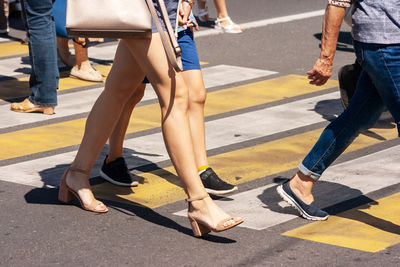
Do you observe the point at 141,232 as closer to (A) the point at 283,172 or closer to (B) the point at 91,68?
(A) the point at 283,172

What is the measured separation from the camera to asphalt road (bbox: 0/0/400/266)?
4348mm

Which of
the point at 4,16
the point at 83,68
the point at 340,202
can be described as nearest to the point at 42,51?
the point at 83,68

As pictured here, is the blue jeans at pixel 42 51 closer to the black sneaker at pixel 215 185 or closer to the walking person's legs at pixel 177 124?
the black sneaker at pixel 215 185

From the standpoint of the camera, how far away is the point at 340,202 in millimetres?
5207

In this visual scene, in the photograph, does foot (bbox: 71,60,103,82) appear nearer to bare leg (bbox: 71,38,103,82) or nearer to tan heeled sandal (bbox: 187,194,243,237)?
bare leg (bbox: 71,38,103,82)

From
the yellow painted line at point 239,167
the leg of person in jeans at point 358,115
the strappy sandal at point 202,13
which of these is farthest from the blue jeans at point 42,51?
the strappy sandal at point 202,13

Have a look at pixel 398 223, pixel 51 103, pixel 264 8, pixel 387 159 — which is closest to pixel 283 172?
pixel 387 159

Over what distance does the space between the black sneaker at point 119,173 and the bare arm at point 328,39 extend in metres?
1.46

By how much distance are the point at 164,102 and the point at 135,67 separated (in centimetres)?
46

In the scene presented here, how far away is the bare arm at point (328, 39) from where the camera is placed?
447 cm

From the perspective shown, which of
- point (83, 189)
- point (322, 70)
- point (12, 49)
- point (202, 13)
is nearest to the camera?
point (322, 70)

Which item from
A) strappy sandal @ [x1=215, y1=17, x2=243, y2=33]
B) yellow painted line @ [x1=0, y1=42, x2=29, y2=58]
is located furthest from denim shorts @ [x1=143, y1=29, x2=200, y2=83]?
strappy sandal @ [x1=215, y1=17, x2=243, y2=33]

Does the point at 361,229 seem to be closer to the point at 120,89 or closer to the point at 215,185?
the point at 215,185

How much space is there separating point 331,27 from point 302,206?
1.00 meters
